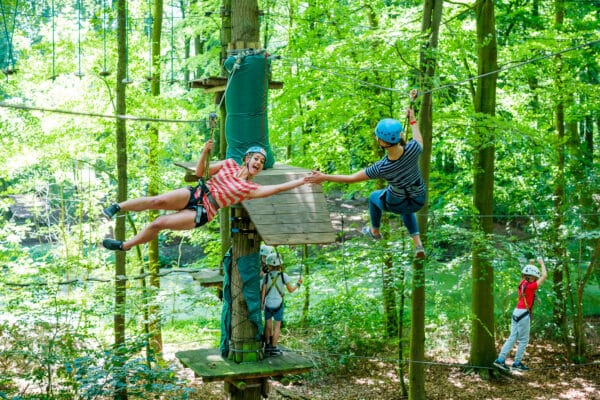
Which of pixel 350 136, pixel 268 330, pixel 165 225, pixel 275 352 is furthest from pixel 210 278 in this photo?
pixel 350 136

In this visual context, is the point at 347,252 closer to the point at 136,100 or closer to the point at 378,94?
the point at 378,94

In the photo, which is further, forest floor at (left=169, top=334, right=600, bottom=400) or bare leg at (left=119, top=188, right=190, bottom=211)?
forest floor at (left=169, top=334, right=600, bottom=400)

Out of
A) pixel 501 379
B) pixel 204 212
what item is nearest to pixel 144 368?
pixel 204 212

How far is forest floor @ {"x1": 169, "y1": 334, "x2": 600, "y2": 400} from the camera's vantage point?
1037 centimetres

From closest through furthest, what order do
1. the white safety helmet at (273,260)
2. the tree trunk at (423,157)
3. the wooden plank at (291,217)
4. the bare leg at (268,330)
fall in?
the wooden plank at (291,217) < the bare leg at (268,330) < the white safety helmet at (273,260) < the tree trunk at (423,157)

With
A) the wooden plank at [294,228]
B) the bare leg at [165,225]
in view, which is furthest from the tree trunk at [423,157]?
the bare leg at [165,225]

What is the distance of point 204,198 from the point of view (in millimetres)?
5117

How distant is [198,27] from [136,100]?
2.85 metres

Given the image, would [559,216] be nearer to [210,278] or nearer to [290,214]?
[210,278]

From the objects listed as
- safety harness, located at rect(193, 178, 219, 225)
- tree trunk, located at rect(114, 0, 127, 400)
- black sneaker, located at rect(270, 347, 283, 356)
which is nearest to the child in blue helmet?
safety harness, located at rect(193, 178, 219, 225)

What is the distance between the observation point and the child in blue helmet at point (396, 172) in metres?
5.05

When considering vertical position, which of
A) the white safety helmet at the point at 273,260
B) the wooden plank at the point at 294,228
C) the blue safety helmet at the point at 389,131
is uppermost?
the blue safety helmet at the point at 389,131

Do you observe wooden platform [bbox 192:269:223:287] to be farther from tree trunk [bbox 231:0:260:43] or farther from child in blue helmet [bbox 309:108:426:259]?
tree trunk [bbox 231:0:260:43]

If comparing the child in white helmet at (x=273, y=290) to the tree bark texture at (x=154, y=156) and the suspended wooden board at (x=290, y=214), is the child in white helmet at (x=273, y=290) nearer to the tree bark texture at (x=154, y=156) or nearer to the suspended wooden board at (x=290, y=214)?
the suspended wooden board at (x=290, y=214)
